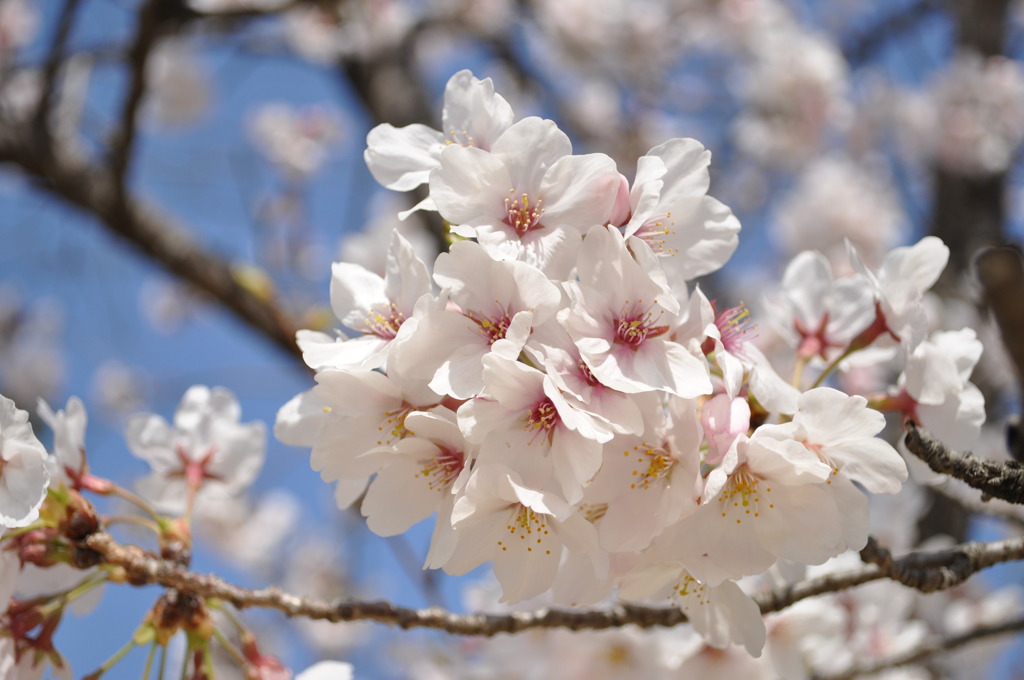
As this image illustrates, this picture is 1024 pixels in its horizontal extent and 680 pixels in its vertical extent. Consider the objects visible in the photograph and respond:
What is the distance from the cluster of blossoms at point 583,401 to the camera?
92 centimetres

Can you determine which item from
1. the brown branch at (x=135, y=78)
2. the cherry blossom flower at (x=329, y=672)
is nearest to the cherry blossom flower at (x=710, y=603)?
the cherry blossom flower at (x=329, y=672)

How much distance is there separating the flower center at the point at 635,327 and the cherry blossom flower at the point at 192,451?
797 millimetres

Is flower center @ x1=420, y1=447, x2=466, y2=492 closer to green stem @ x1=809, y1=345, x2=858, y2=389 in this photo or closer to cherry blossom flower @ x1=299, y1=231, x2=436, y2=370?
cherry blossom flower @ x1=299, y1=231, x2=436, y2=370

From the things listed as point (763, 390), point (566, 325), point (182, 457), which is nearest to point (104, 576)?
point (182, 457)

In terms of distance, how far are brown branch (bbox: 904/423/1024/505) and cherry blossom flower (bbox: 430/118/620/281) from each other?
0.44 meters

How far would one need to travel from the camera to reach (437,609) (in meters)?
1.24

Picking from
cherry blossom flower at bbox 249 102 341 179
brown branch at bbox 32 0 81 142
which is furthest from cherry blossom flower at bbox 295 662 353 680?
cherry blossom flower at bbox 249 102 341 179

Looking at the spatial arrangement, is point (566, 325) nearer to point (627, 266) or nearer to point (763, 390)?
point (627, 266)

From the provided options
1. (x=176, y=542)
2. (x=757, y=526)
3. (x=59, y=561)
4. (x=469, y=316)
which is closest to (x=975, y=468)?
(x=757, y=526)

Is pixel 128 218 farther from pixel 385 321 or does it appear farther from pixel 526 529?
pixel 526 529

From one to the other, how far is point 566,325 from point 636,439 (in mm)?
147

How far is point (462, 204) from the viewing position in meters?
1.00

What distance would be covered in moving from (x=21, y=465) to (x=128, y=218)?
2184 mm

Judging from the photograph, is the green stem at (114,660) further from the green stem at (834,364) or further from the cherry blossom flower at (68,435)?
the green stem at (834,364)
